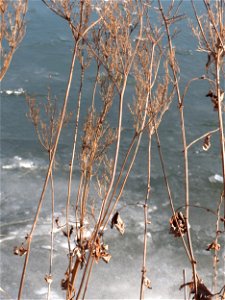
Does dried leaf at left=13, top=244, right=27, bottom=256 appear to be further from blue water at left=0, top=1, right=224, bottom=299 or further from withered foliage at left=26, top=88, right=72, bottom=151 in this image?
blue water at left=0, top=1, right=224, bottom=299

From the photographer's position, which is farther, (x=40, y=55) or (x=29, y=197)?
(x=40, y=55)

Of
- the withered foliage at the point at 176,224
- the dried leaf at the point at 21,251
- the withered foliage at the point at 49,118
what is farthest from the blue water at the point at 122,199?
the withered foliage at the point at 176,224

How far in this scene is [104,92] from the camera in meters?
1.90

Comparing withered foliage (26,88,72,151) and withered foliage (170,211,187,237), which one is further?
withered foliage (26,88,72,151)

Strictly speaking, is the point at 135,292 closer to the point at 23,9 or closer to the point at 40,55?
the point at 23,9

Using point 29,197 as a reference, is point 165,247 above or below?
below

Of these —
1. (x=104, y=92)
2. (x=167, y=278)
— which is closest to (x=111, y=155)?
(x=167, y=278)

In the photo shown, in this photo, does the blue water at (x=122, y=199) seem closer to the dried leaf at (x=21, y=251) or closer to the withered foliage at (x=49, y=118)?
the withered foliage at (x=49, y=118)

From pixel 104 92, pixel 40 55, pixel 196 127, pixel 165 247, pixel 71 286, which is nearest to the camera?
pixel 71 286

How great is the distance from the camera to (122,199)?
4945mm

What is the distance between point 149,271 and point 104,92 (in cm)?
243

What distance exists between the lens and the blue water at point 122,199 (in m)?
3.89

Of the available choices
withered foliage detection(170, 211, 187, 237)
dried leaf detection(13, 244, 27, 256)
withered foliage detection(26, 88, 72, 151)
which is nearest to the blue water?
withered foliage detection(26, 88, 72, 151)

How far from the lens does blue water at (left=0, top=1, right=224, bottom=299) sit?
3887mm
